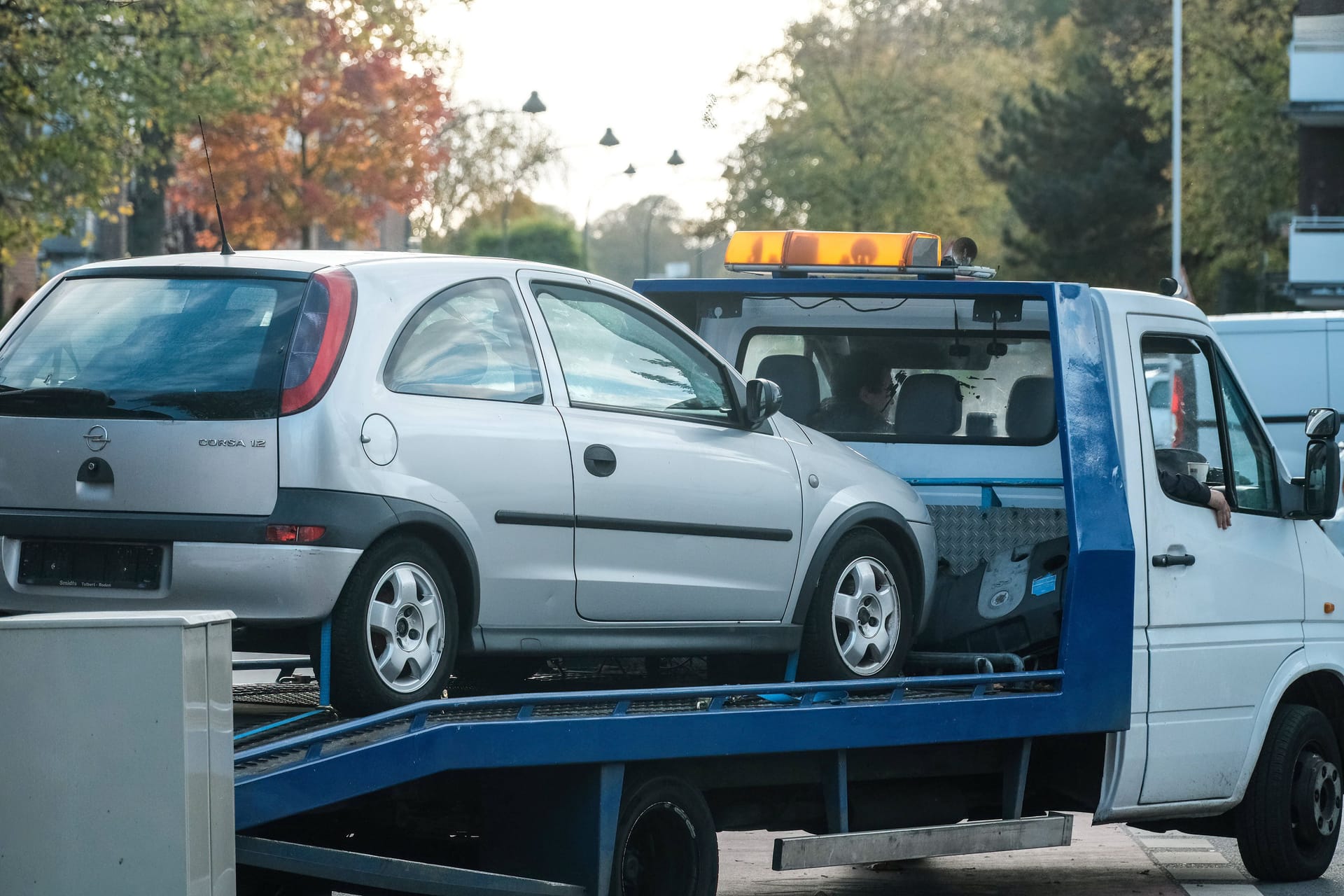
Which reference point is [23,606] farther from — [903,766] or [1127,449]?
[1127,449]

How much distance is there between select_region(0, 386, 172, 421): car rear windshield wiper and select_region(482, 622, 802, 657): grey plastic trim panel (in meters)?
1.16

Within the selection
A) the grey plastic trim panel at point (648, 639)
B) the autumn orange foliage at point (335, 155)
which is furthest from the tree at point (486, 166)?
the grey plastic trim panel at point (648, 639)

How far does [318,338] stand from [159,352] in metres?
0.43

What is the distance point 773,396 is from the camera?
22.8 ft

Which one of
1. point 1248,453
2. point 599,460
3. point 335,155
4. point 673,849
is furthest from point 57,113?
point 673,849

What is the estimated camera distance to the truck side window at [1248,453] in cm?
817

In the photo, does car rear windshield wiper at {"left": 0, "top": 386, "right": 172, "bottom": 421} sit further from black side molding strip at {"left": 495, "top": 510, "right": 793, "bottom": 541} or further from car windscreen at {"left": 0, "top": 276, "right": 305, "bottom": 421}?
black side molding strip at {"left": 495, "top": 510, "right": 793, "bottom": 541}

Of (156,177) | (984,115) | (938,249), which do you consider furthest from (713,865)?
(984,115)

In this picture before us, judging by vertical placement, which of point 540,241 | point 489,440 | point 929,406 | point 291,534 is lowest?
point 291,534

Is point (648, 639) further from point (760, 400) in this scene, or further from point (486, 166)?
point (486, 166)

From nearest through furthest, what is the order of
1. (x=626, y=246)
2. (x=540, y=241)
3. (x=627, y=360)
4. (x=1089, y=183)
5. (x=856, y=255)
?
(x=627, y=360) → (x=856, y=255) → (x=1089, y=183) → (x=540, y=241) → (x=626, y=246)

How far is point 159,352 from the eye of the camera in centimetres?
567

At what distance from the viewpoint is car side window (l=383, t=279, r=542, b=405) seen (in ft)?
19.3

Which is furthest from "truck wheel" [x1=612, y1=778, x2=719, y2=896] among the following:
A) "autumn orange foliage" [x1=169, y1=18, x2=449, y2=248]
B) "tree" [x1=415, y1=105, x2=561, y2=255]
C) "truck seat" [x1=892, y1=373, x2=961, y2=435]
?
"tree" [x1=415, y1=105, x2=561, y2=255]
